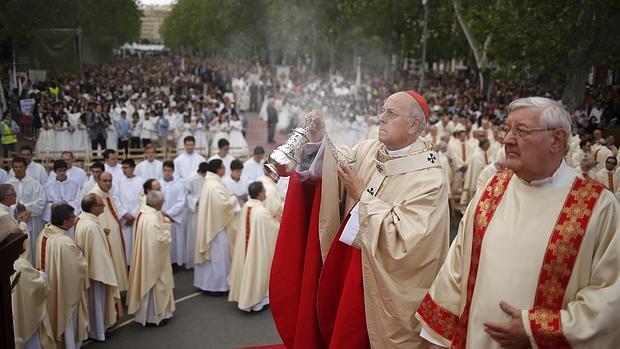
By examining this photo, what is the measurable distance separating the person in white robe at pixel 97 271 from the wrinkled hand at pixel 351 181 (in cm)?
378

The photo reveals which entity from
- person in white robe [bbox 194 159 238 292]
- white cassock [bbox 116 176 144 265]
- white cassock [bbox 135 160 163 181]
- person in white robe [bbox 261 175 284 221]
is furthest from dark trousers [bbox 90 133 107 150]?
person in white robe [bbox 261 175 284 221]

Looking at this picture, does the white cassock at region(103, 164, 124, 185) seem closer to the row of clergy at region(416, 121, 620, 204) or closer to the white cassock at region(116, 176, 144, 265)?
the white cassock at region(116, 176, 144, 265)

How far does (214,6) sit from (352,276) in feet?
153

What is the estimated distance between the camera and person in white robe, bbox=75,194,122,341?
19.4ft

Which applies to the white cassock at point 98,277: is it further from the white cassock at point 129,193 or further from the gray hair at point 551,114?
the gray hair at point 551,114

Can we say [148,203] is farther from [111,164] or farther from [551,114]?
[551,114]

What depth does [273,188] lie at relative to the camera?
8.22m

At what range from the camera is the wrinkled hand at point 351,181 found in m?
3.10

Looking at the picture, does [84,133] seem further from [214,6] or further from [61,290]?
[214,6]

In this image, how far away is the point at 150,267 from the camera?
6.59 metres

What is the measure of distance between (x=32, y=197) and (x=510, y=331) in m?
7.58

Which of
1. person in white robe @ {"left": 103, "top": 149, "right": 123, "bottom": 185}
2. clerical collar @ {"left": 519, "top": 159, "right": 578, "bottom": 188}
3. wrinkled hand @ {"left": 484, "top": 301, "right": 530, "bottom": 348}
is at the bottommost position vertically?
person in white robe @ {"left": 103, "top": 149, "right": 123, "bottom": 185}

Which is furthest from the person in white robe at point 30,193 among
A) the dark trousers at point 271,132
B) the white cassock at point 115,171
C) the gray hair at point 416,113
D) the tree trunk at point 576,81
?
the dark trousers at point 271,132

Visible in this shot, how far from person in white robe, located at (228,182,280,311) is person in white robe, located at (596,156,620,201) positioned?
4919 millimetres
